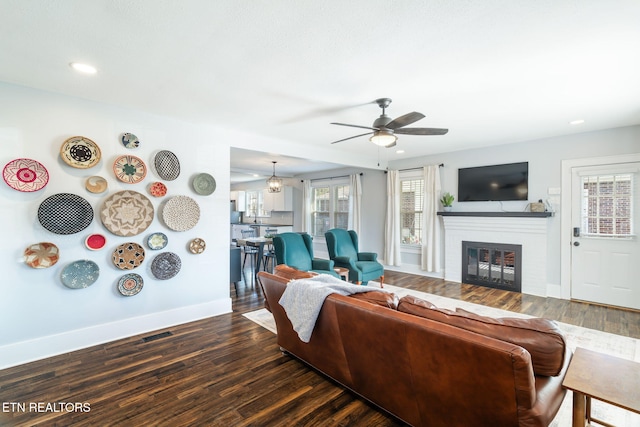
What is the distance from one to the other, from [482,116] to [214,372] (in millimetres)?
3921

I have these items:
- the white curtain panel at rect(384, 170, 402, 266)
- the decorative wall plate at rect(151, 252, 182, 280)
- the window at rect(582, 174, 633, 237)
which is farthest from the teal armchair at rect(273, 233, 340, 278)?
the window at rect(582, 174, 633, 237)

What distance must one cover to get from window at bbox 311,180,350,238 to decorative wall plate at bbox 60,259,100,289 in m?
5.62

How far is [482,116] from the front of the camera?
141 inches

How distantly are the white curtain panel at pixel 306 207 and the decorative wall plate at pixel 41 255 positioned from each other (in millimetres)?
6176

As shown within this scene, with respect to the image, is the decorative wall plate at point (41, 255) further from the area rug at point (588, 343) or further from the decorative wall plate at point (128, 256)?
the area rug at point (588, 343)

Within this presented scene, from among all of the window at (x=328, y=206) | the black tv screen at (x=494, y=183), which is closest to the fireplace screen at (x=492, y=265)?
the black tv screen at (x=494, y=183)

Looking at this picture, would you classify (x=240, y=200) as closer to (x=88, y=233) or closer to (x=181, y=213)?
(x=181, y=213)

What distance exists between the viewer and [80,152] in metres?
2.92

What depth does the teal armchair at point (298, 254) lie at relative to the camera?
447 cm

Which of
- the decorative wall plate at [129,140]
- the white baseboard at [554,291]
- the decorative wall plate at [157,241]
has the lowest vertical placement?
the white baseboard at [554,291]

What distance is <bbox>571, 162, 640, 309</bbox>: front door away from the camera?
13.2ft

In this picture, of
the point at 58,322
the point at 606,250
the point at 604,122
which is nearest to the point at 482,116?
the point at 604,122

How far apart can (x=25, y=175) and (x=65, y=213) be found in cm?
43

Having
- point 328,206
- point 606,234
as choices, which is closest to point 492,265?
point 606,234
